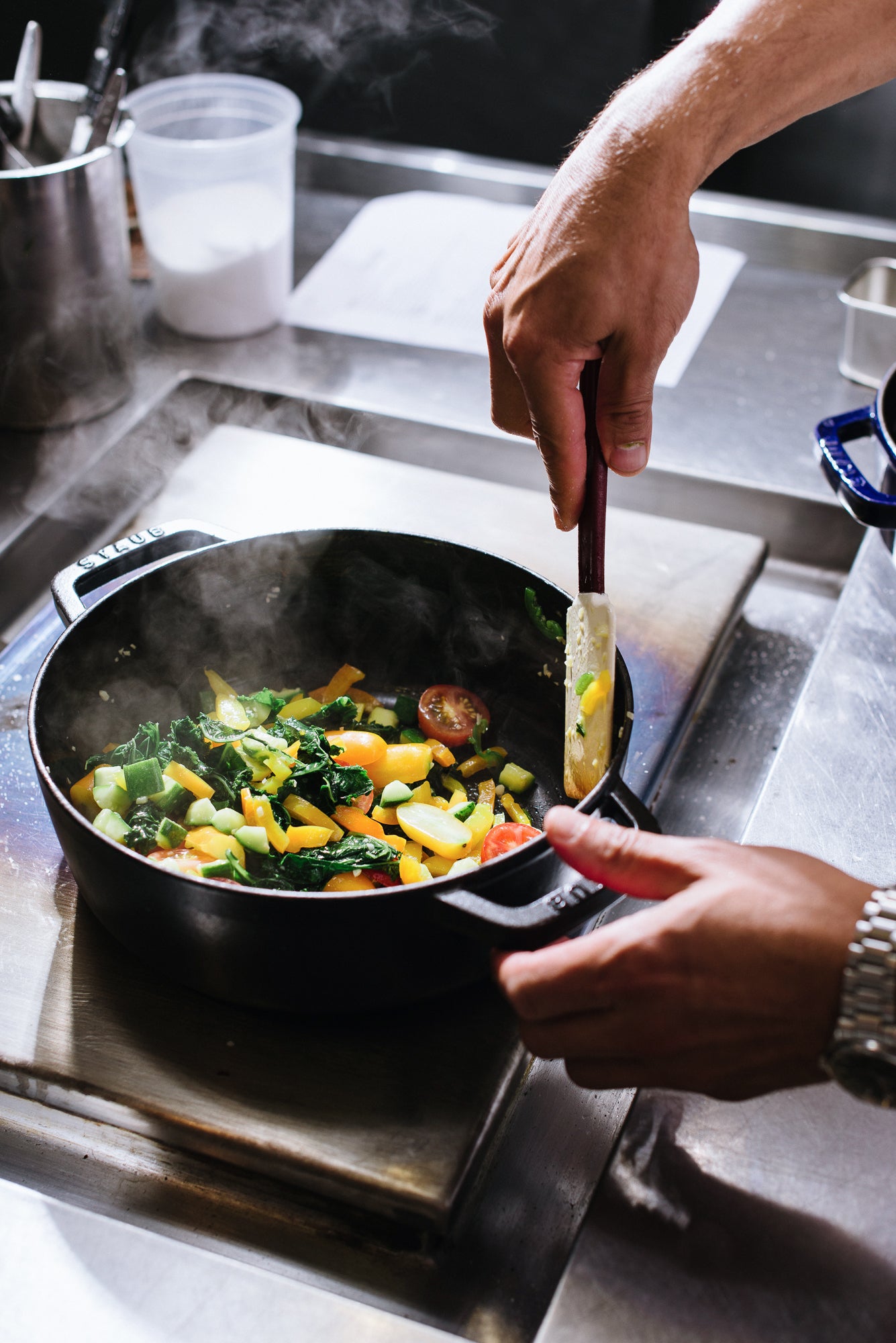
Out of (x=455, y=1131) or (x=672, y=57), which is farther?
(x=672, y=57)

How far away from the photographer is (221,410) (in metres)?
2.02

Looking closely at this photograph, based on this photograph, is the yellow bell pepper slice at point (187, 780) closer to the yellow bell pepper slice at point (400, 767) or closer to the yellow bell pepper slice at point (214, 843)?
the yellow bell pepper slice at point (214, 843)

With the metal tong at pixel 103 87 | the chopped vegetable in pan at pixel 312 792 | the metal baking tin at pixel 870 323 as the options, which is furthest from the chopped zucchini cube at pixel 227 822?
the metal baking tin at pixel 870 323

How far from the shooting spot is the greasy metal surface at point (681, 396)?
1.84 meters

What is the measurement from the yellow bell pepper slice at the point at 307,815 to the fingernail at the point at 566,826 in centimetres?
38

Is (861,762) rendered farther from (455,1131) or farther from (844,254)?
(844,254)

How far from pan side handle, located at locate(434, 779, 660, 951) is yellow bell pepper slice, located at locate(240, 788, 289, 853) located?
0.96 feet

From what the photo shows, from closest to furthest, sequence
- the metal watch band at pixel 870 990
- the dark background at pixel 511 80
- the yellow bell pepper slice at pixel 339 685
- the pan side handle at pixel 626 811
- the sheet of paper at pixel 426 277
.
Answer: the metal watch band at pixel 870 990, the pan side handle at pixel 626 811, the yellow bell pepper slice at pixel 339 685, the sheet of paper at pixel 426 277, the dark background at pixel 511 80

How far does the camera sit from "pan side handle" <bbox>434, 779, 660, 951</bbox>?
2.98 feet

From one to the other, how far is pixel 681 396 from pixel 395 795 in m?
1.18

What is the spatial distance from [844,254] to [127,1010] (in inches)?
87.8

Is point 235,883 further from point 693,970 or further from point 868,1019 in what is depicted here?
point 868,1019

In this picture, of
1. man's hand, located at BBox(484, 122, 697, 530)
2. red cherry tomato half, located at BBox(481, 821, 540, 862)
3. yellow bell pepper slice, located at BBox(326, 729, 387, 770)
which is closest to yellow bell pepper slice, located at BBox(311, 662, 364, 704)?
yellow bell pepper slice, located at BBox(326, 729, 387, 770)

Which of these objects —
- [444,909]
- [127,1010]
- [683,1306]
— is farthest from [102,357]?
[683,1306]
